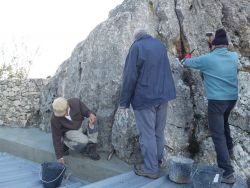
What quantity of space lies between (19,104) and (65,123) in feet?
10.3

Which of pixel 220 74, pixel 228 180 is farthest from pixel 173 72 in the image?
pixel 228 180

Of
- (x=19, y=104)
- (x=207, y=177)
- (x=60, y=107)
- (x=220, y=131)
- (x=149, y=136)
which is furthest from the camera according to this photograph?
(x=19, y=104)

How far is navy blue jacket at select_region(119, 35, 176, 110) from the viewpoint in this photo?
421cm

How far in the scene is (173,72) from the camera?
544 centimetres

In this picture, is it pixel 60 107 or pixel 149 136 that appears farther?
pixel 60 107

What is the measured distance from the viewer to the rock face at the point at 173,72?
201 inches

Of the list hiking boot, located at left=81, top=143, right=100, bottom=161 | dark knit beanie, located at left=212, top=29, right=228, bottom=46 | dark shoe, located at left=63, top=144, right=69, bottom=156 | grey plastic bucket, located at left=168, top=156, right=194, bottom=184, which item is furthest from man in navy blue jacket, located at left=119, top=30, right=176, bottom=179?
dark shoe, located at left=63, top=144, right=69, bottom=156

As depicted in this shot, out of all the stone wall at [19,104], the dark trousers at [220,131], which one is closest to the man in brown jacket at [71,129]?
the dark trousers at [220,131]

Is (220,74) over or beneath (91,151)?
over

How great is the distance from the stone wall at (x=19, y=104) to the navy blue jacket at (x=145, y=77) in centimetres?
412

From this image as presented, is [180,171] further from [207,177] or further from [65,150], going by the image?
[65,150]

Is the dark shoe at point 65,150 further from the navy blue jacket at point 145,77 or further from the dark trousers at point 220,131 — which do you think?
the dark trousers at point 220,131

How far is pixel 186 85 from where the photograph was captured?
5.43 meters

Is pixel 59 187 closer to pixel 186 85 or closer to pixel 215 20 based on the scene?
pixel 186 85
